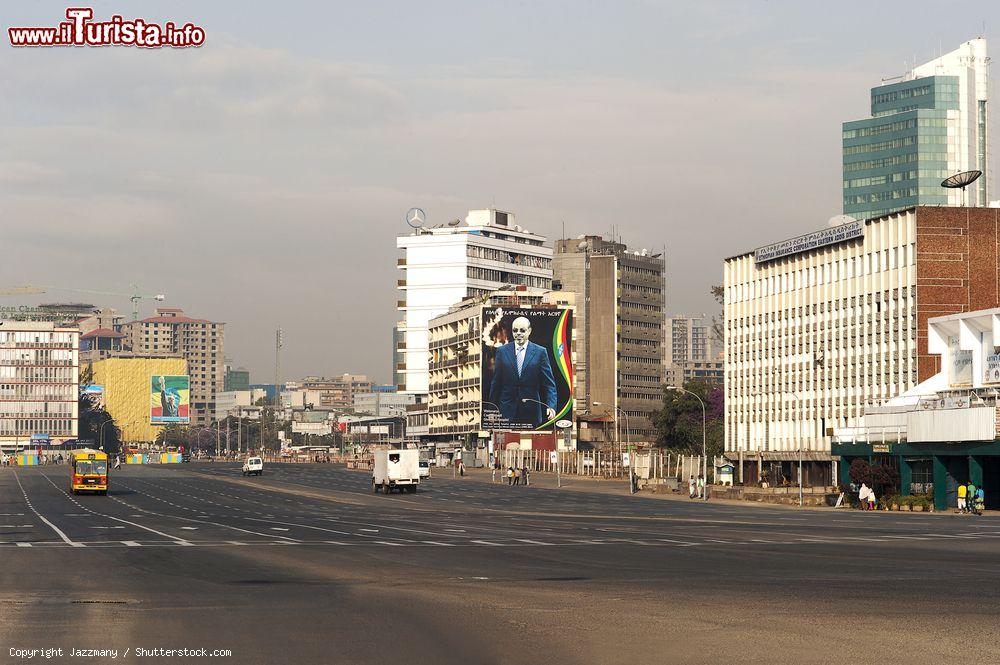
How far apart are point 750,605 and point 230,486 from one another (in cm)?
10586

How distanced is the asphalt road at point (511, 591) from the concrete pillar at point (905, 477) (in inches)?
1195

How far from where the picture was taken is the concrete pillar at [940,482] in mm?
81375

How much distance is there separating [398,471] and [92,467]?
22926mm

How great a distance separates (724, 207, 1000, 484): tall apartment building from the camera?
11800 centimetres

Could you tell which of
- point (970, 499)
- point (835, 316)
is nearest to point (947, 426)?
point (970, 499)

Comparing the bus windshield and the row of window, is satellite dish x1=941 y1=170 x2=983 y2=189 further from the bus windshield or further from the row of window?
the bus windshield

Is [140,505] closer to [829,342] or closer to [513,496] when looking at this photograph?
[513,496]

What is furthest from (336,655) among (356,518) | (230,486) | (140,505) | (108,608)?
(230,486)

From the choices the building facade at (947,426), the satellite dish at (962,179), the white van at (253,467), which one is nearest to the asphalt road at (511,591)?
the building facade at (947,426)

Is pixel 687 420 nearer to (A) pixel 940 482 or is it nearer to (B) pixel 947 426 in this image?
(B) pixel 947 426

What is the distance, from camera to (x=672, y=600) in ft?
82.4

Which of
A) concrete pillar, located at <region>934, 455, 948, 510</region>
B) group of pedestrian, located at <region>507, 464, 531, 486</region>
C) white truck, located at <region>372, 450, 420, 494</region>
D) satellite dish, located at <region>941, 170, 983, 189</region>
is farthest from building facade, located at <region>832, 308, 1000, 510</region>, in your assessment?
group of pedestrian, located at <region>507, 464, 531, 486</region>

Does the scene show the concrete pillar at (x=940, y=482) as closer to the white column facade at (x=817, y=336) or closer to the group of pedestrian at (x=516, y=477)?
the white column facade at (x=817, y=336)

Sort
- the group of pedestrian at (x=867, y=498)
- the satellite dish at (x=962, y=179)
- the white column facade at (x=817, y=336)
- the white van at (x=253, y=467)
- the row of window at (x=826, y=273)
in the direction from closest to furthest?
the group of pedestrian at (x=867, y=498) → the satellite dish at (x=962, y=179) → the white column facade at (x=817, y=336) → the row of window at (x=826, y=273) → the white van at (x=253, y=467)
